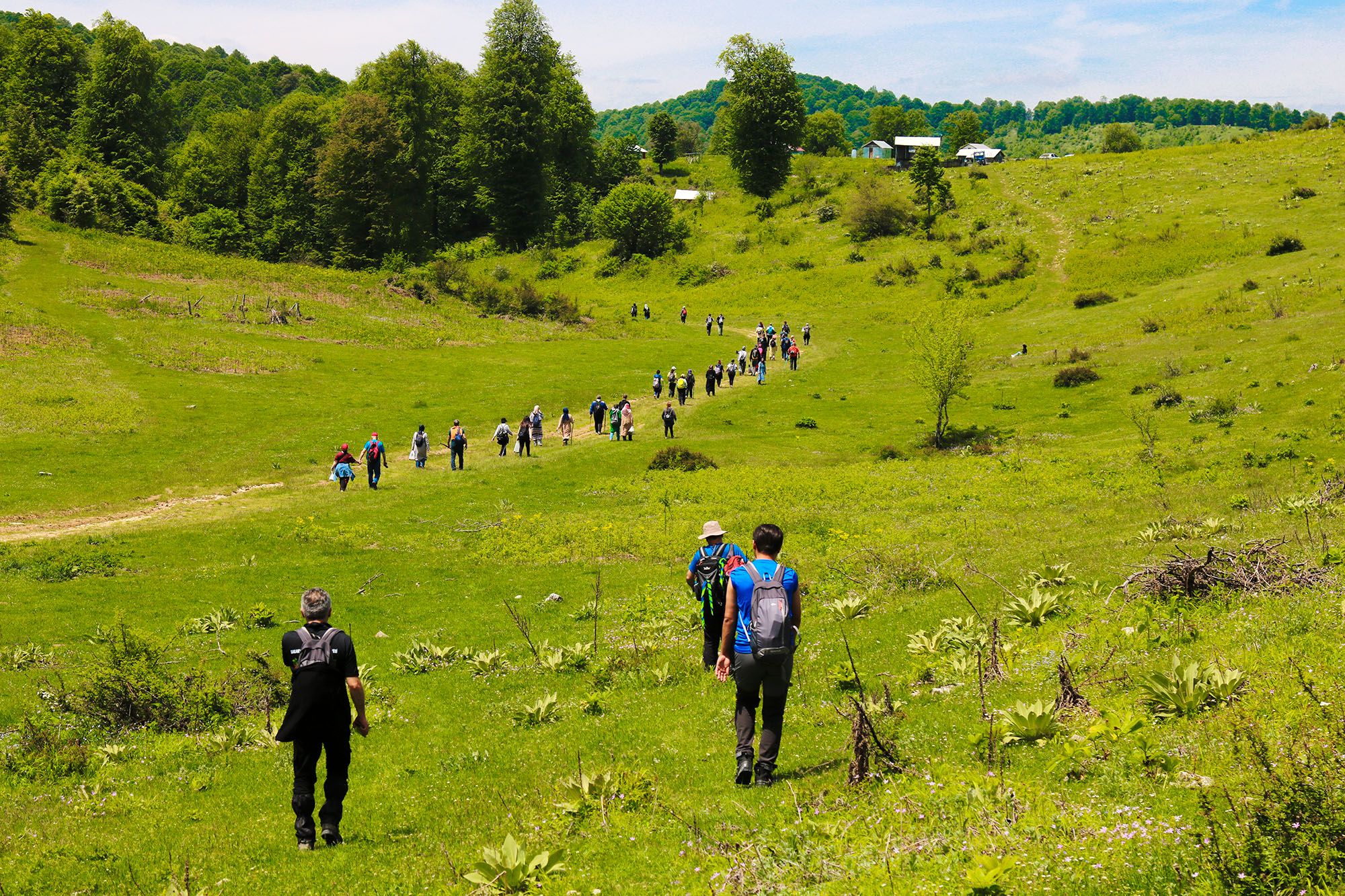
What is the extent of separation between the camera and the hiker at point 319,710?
7.60 m

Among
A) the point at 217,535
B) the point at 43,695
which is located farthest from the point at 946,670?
the point at 217,535

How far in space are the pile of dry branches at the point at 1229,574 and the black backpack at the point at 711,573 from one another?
6.14 meters

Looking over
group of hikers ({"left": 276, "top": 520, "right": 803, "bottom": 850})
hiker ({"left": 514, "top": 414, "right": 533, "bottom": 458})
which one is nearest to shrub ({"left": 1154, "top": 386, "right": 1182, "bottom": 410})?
hiker ({"left": 514, "top": 414, "right": 533, "bottom": 458})

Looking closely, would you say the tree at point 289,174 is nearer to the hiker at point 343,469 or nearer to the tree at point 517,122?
the tree at point 517,122

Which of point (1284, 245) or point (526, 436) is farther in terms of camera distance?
point (1284, 245)

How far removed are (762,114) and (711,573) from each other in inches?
4163

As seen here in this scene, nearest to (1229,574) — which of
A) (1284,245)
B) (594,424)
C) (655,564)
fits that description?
(655,564)

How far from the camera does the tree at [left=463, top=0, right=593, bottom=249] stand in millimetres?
98438

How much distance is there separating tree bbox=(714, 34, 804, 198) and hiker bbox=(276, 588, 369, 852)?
106181 mm

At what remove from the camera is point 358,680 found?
7.62 meters

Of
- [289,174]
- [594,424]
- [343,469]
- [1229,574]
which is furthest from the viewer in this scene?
[289,174]

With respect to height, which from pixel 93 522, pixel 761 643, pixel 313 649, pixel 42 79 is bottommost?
pixel 93 522

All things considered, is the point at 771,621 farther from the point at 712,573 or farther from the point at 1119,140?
the point at 1119,140

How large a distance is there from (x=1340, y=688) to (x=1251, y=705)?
0.77 metres
